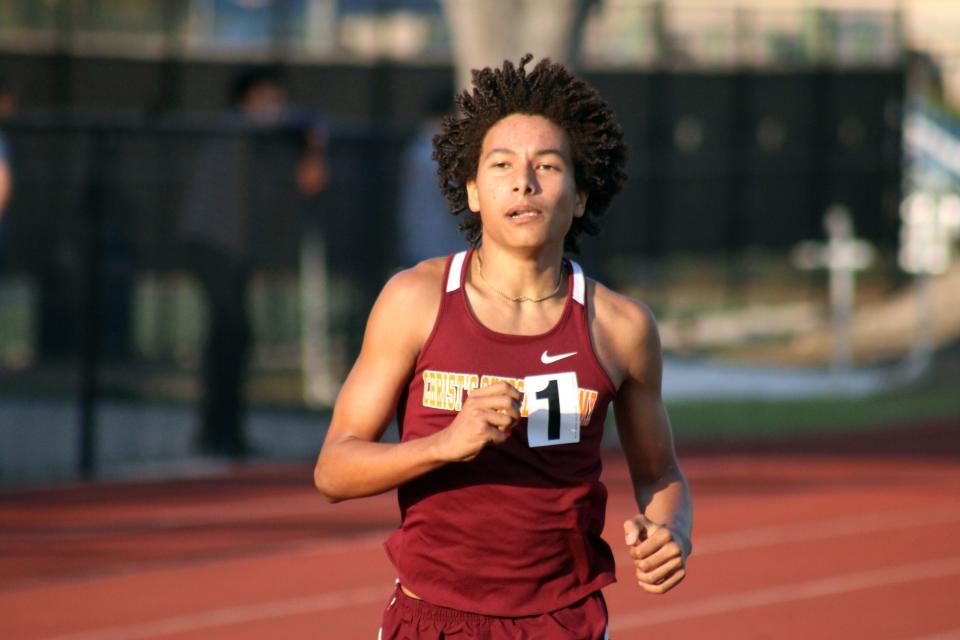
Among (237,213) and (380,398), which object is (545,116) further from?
(237,213)

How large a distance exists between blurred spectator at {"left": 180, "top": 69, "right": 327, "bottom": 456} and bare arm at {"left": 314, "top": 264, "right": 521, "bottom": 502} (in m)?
7.13

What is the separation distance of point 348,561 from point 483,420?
5.25m

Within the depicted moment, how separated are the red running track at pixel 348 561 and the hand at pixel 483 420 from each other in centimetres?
378

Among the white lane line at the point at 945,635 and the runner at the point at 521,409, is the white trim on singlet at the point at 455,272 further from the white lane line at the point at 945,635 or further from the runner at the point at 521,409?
the white lane line at the point at 945,635

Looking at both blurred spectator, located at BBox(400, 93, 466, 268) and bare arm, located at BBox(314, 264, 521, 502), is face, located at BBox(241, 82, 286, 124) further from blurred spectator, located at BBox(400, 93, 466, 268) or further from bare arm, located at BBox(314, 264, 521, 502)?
bare arm, located at BBox(314, 264, 521, 502)

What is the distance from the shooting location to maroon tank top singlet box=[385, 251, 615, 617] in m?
3.21

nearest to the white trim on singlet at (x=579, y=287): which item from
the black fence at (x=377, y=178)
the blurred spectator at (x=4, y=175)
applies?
the blurred spectator at (x=4, y=175)

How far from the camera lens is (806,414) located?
14.5m

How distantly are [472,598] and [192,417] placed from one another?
767 cm

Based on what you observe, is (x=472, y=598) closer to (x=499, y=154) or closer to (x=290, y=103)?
(x=499, y=154)

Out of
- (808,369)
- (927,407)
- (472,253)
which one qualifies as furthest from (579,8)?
(472,253)

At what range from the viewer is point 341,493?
3293 mm

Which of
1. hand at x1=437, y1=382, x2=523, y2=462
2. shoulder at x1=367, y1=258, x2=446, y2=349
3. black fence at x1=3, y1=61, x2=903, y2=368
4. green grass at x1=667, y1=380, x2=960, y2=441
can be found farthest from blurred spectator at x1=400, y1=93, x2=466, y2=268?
hand at x1=437, y1=382, x2=523, y2=462

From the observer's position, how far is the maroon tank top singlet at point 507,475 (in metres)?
3.21
